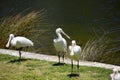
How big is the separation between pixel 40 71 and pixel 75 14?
10.8 meters

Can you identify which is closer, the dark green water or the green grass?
the green grass

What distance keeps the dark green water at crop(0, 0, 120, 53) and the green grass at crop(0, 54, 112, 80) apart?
3274 millimetres

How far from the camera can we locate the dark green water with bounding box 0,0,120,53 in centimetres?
1605

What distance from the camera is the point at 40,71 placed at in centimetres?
944

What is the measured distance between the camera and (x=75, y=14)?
65.7 ft

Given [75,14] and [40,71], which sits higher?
[75,14]

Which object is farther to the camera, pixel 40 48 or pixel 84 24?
pixel 84 24

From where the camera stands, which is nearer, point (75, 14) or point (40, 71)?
point (40, 71)

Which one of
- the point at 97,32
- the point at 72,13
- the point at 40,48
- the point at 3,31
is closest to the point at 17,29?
the point at 3,31

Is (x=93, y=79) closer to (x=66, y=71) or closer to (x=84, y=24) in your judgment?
(x=66, y=71)

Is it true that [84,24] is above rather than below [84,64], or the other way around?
above

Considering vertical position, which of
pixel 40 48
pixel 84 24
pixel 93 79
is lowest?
pixel 93 79

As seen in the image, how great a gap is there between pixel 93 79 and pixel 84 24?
877cm

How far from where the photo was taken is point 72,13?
2031cm
